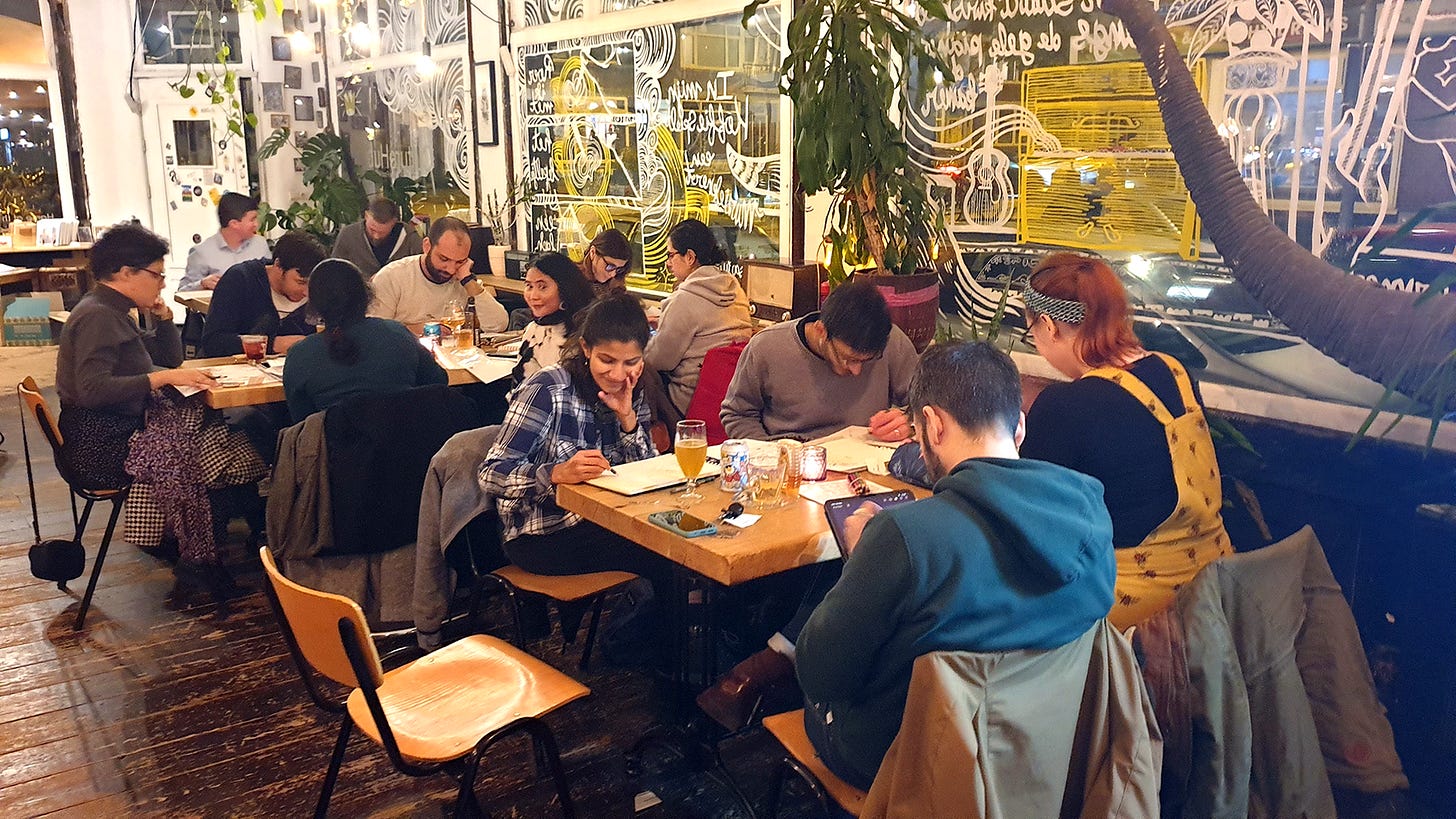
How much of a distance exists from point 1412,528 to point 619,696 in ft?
7.57

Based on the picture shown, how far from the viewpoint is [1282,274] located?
10.4 ft

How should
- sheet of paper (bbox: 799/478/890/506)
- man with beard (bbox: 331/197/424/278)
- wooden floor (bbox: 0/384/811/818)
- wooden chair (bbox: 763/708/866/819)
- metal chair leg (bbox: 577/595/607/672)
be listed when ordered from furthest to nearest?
man with beard (bbox: 331/197/424/278) < metal chair leg (bbox: 577/595/607/672) < wooden floor (bbox: 0/384/811/818) < sheet of paper (bbox: 799/478/890/506) < wooden chair (bbox: 763/708/866/819)

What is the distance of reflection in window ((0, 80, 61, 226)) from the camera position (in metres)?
10.1

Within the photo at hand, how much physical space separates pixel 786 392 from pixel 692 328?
101 centimetres

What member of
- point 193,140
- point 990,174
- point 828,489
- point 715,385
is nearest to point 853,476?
point 828,489

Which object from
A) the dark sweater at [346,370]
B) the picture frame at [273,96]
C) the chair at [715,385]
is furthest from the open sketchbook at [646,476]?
the picture frame at [273,96]

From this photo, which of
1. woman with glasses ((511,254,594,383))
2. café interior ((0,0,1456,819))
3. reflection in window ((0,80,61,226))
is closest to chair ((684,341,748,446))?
café interior ((0,0,1456,819))

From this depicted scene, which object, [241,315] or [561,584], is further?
[241,315]

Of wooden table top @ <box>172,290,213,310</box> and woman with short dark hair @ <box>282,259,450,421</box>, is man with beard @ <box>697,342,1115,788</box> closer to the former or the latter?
woman with short dark hair @ <box>282,259,450,421</box>

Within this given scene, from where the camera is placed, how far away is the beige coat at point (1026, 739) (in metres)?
1.61

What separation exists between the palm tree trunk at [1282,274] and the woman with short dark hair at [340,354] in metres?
2.63

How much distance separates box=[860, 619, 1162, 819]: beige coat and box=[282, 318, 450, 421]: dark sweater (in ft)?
8.03

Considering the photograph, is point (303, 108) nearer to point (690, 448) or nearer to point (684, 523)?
point (690, 448)

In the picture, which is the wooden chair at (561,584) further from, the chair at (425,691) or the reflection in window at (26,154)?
the reflection in window at (26,154)
